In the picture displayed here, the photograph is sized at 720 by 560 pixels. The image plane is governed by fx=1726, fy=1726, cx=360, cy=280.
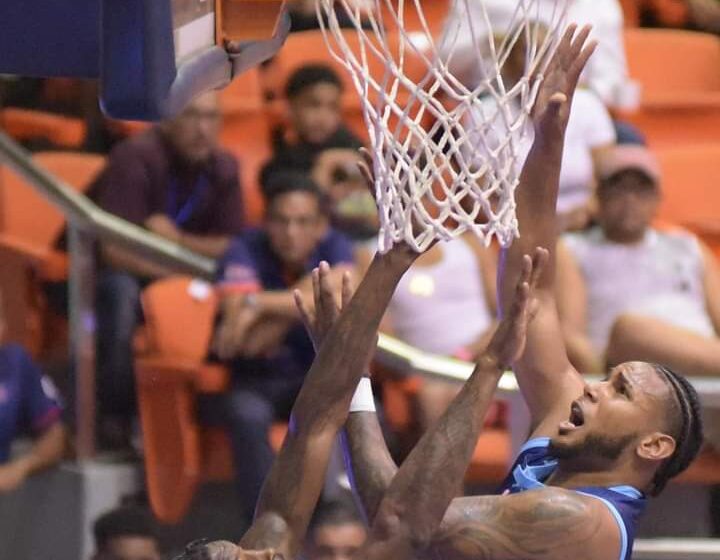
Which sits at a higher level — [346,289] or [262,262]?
[346,289]

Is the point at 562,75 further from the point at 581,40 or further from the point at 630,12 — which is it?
the point at 630,12

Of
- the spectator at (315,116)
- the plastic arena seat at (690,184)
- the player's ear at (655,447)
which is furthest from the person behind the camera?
the plastic arena seat at (690,184)

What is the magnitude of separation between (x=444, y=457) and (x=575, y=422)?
0.44 m

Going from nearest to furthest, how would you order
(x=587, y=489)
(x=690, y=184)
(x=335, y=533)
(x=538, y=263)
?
1. (x=538, y=263)
2. (x=587, y=489)
3. (x=335, y=533)
4. (x=690, y=184)

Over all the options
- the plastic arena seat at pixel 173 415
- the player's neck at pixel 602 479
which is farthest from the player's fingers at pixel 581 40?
the plastic arena seat at pixel 173 415

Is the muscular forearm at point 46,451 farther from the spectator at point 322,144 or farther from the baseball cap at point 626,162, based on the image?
the baseball cap at point 626,162

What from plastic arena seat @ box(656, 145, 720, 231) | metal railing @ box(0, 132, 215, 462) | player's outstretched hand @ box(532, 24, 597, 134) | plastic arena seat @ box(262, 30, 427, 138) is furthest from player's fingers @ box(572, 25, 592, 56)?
plastic arena seat @ box(262, 30, 427, 138)

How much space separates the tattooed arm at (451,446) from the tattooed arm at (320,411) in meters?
0.20

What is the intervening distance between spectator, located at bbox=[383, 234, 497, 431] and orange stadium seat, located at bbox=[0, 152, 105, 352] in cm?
101

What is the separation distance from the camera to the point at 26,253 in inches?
203

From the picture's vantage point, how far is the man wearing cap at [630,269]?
4.93m

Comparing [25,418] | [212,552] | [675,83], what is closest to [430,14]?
[675,83]

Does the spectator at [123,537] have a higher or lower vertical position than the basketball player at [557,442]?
lower

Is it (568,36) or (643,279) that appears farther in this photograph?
(643,279)
